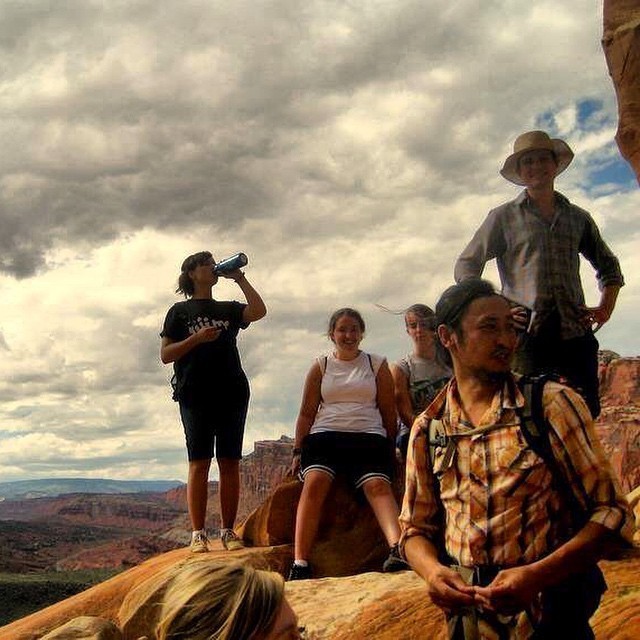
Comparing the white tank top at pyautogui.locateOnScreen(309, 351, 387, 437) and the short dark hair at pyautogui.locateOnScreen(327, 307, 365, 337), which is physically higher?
the short dark hair at pyautogui.locateOnScreen(327, 307, 365, 337)

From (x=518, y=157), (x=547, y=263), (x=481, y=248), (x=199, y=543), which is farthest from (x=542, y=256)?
(x=199, y=543)

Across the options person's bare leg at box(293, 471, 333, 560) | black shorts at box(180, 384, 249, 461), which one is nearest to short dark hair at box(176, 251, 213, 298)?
black shorts at box(180, 384, 249, 461)

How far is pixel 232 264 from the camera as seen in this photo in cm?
674

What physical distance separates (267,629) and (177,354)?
4684 mm

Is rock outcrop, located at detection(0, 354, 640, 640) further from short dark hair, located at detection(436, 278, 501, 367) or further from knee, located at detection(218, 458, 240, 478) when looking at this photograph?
short dark hair, located at detection(436, 278, 501, 367)

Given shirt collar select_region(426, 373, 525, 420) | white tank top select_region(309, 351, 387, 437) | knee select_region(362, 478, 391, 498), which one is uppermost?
white tank top select_region(309, 351, 387, 437)

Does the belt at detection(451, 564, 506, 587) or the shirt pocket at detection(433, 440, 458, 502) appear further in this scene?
the shirt pocket at detection(433, 440, 458, 502)

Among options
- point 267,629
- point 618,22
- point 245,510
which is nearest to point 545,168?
point 618,22

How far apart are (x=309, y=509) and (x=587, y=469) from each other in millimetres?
3696

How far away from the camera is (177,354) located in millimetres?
6520

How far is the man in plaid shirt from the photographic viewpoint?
246 cm

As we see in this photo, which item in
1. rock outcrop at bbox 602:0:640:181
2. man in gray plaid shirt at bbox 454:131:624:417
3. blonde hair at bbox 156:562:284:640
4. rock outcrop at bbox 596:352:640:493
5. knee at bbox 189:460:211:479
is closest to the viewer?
blonde hair at bbox 156:562:284:640

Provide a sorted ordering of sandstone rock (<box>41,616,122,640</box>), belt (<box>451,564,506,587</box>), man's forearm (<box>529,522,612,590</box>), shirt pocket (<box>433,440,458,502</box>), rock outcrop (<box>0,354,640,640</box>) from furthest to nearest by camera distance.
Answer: rock outcrop (<box>0,354,640,640</box>)
sandstone rock (<box>41,616,122,640</box>)
shirt pocket (<box>433,440,458,502</box>)
belt (<box>451,564,506,587</box>)
man's forearm (<box>529,522,612,590</box>)

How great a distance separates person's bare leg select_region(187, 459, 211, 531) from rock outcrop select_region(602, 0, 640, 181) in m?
4.75
